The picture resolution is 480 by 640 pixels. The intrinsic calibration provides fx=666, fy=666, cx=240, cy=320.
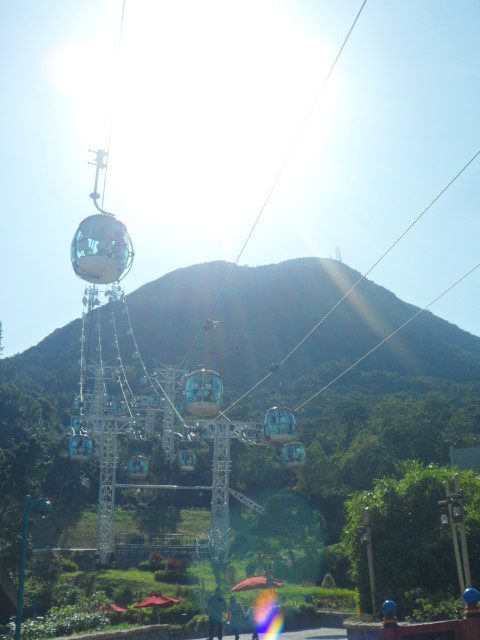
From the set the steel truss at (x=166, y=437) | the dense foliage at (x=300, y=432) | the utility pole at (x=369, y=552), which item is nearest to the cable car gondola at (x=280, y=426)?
the dense foliage at (x=300, y=432)

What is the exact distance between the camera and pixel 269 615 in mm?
18297

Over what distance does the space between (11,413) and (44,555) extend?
108 feet

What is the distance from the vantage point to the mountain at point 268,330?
108438mm

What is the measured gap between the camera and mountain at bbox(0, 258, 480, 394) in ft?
356

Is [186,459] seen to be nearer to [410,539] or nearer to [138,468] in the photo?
[138,468]

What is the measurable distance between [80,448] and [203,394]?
961cm

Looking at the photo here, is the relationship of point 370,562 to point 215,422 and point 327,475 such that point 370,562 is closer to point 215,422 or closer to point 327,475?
point 215,422

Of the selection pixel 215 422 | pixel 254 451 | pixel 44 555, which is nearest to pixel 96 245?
pixel 44 555

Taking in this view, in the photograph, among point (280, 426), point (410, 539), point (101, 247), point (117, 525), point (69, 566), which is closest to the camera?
point (101, 247)

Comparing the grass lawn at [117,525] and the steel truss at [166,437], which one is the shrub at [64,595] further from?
the grass lawn at [117,525]

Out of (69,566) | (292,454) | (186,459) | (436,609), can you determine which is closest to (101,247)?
(436,609)

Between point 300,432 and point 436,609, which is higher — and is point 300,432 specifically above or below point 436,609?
above

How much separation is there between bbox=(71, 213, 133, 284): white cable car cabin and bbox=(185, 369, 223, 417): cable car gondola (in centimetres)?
540

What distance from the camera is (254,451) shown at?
54.1m
